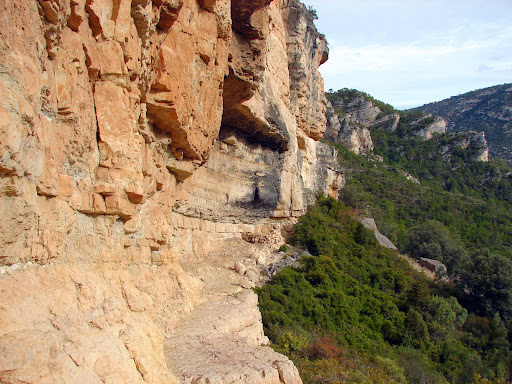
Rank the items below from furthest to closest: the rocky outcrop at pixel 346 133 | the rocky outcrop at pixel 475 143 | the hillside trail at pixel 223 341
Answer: the rocky outcrop at pixel 475 143, the rocky outcrop at pixel 346 133, the hillside trail at pixel 223 341

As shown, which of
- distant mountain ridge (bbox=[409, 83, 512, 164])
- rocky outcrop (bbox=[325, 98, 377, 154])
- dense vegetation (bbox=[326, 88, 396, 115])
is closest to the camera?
rocky outcrop (bbox=[325, 98, 377, 154])

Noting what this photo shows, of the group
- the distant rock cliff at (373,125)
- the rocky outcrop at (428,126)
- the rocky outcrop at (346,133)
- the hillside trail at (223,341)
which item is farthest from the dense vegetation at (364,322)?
the rocky outcrop at (428,126)

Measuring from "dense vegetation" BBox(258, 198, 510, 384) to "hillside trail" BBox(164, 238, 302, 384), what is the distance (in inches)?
48.1

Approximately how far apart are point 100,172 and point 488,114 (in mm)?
79031

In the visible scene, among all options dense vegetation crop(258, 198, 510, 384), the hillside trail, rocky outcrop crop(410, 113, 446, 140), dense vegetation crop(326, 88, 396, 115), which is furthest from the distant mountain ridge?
the hillside trail

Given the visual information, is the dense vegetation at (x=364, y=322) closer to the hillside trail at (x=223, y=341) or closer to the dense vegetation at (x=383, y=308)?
the dense vegetation at (x=383, y=308)

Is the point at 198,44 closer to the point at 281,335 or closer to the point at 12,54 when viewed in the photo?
the point at 12,54

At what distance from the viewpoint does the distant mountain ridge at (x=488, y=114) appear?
6412 centimetres

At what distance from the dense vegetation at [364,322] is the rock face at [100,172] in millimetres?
2501

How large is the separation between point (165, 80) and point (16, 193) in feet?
11.1

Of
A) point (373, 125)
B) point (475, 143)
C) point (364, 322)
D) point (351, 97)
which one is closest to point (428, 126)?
point (475, 143)

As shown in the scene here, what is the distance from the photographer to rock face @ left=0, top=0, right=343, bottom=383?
2.61 metres

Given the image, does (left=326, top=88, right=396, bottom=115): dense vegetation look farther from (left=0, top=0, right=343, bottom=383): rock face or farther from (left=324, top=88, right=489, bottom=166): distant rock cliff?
(left=0, top=0, right=343, bottom=383): rock face

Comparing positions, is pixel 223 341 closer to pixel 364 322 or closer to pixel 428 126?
pixel 364 322
